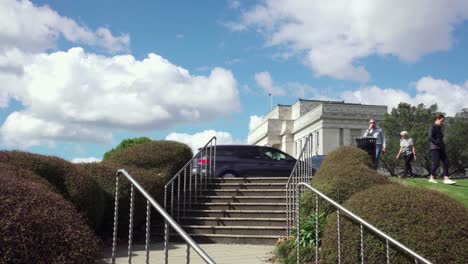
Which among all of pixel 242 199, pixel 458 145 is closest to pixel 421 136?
pixel 458 145

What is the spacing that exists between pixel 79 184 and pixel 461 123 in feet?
160

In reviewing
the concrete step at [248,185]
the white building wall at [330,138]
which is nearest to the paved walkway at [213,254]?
the concrete step at [248,185]

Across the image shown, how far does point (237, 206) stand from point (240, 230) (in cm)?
134

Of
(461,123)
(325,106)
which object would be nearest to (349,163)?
(461,123)

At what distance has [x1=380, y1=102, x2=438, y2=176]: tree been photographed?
48.0 m

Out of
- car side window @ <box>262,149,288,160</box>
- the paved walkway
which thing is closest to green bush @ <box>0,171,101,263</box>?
the paved walkway

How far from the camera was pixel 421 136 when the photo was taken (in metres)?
48.6

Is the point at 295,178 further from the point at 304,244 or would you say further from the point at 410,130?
the point at 410,130

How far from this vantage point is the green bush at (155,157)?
12.5m

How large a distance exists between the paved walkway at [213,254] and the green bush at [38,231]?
338 cm

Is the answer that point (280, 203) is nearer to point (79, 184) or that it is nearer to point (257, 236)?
point (257, 236)

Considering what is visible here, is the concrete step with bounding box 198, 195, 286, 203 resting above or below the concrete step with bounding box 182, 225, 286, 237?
above

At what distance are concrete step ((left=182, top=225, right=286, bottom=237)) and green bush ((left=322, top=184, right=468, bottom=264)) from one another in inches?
168

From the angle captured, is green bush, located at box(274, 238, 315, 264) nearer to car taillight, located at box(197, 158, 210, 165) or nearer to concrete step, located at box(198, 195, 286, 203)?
concrete step, located at box(198, 195, 286, 203)
